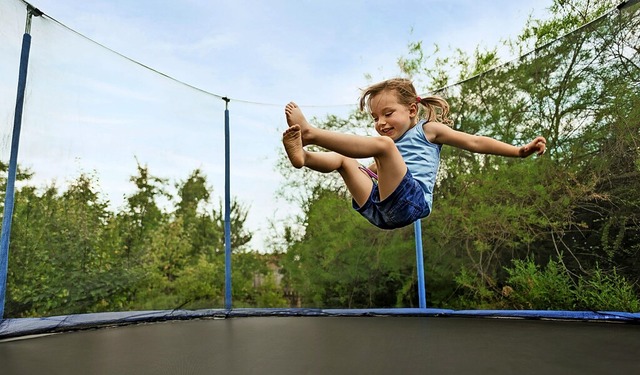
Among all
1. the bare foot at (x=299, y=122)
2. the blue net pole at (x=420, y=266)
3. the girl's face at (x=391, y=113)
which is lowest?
the blue net pole at (x=420, y=266)

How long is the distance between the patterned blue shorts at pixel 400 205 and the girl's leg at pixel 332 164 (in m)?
0.03

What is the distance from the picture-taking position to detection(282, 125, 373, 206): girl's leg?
3.56 feet

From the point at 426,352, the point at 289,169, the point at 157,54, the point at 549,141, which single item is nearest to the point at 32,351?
the point at 426,352

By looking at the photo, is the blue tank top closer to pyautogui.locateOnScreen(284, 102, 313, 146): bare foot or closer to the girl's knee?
the girl's knee

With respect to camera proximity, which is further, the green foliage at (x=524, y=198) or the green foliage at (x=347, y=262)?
the green foliage at (x=347, y=262)

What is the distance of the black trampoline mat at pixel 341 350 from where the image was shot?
43.5 inches

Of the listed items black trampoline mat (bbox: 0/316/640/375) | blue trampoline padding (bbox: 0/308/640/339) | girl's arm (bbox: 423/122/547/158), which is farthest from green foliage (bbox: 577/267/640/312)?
girl's arm (bbox: 423/122/547/158)

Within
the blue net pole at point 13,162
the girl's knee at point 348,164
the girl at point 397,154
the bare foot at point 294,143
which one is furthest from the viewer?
the blue net pole at point 13,162

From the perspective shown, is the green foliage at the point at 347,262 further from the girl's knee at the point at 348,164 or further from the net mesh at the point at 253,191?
the girl's knee at the point at 348,164

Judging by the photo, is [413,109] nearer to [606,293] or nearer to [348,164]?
[348,164]

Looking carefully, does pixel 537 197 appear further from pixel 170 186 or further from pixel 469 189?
pixel 170 186

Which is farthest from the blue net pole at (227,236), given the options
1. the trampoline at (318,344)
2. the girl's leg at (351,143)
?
the girl's leg at (351,143)

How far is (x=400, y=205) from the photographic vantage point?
1.28 m

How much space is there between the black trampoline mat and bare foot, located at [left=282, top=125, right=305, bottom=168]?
0.50m
